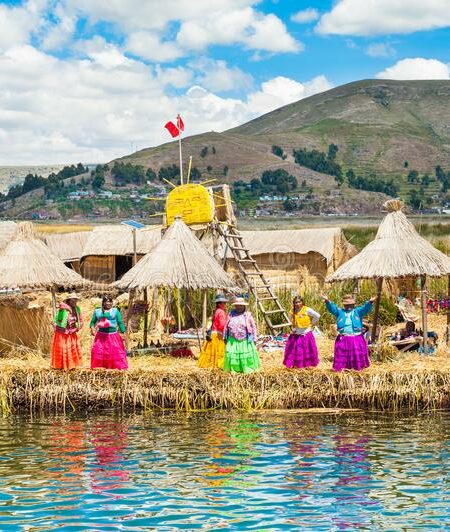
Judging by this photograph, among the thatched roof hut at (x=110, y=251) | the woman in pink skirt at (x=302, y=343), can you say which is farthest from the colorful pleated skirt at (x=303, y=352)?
the thatched roof hut at (x=110, y=251)

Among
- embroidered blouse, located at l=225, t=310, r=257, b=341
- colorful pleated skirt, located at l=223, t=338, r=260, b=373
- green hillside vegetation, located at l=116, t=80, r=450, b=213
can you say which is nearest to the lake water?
colorful pleated skirt, located at l=223, t=338, r=260, b=373

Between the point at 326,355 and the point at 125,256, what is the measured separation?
63.0ft

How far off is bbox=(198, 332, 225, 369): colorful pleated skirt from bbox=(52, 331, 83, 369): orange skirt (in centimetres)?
193

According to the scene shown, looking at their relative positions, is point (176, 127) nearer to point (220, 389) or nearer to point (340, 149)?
point (220, 389)

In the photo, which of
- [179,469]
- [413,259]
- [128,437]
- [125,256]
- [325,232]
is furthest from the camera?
[125,256]

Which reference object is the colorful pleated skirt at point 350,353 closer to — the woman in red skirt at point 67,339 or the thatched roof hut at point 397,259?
the thatched roof hut at point 397,259

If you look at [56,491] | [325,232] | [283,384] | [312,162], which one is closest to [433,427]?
[283,384]

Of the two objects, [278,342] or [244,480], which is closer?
[244,480]

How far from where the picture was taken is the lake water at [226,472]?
28.2 ft

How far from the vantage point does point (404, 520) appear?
8.46m

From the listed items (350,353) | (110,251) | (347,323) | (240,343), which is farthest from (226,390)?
(110,251)

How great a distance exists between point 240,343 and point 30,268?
5231 millimetres

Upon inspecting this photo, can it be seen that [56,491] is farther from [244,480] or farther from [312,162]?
[312,162]

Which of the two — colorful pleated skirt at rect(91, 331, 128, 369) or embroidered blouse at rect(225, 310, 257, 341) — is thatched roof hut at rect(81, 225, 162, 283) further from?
embroidered blouse at rect(225, 310, 257, 341)
